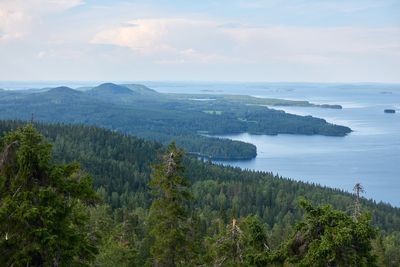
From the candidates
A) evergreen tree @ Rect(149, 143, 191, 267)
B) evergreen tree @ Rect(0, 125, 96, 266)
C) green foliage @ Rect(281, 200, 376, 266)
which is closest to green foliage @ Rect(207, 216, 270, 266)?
green foliage @ Rect(281, 200, 376, 266)

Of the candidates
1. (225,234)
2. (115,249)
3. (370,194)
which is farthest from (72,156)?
(225,234)

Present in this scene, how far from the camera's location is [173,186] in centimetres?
2608

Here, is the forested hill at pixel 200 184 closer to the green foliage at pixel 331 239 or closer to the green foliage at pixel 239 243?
the green foliage at pixel 239 243

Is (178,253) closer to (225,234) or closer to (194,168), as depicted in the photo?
(225,234)

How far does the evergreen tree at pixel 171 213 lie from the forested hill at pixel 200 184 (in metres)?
69.4

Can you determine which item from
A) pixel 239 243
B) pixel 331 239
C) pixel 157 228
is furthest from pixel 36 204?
pixel 157 228

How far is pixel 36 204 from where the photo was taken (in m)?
15.7

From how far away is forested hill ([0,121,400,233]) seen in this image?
128 meters

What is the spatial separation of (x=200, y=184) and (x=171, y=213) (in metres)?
123

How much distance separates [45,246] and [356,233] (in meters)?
9.34

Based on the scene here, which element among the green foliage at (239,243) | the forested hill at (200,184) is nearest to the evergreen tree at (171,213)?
the green foliage at (239,243)

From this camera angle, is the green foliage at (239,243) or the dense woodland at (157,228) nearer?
the dense woodland at (157,228)

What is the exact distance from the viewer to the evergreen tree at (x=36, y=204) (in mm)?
15234

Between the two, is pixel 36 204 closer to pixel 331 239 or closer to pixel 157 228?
pixel 331 239
